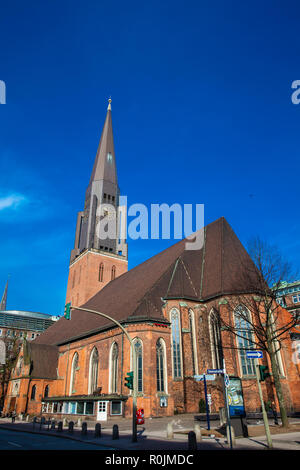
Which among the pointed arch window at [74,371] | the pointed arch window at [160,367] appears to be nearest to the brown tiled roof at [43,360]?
the pointed arch window at [74,371]

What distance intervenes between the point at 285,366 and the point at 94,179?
40.9 m

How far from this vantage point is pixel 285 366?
2638 centimetres

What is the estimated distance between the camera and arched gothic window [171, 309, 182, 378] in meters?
26.5

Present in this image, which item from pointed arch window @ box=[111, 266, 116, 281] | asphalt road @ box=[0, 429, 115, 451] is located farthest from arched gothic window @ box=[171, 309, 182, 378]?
pointed arch window @ box=[111, 266, 116, 281]

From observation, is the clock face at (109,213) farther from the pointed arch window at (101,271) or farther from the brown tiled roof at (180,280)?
the brown tiled roof at (180,280)

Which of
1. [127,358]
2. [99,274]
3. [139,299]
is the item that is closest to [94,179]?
[99,274]

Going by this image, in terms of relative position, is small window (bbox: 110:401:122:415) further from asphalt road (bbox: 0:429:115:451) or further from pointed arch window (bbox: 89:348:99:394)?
asphalt road (bbox: 0:429:115:451)

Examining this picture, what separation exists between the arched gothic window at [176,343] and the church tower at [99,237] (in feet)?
77.7

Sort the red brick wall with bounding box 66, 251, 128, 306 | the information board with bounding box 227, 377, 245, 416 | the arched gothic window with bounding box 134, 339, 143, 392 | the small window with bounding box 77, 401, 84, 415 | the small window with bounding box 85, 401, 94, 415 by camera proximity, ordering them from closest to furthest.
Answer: the information board with bounding box 227, 377, 245, 416 → the arched gothic window with bounding box 134, 339, 143, 392 → the small window with bounding box 85, 401, 94, 415 → the small window with bounding box 77, 401, 84, 415 → the red brick wall with bounding box 66, 251, 128, 306

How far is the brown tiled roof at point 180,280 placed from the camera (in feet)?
93.3

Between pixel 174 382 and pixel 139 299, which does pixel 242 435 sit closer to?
pixel 174 382

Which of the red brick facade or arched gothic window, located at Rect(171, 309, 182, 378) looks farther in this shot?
arched gothic window, located at Rect(171, 309, 182, 378)

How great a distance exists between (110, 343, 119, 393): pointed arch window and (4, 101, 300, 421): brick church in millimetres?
79

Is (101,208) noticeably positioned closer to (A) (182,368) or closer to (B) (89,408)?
(B) (89,408)
